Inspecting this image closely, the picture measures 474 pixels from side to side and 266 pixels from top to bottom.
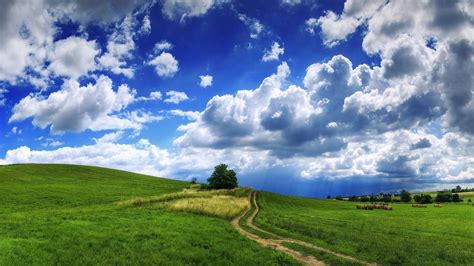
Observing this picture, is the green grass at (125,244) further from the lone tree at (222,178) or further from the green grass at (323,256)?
the lone tree at (222,178)

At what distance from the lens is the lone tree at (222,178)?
11888 cm

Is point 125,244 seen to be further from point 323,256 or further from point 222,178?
point 222,178

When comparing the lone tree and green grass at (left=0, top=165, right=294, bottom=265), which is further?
the lone tree

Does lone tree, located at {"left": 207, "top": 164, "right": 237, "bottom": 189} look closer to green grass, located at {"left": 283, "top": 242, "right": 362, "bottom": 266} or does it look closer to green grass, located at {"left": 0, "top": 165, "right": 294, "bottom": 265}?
green grass, located at {"left": 0, "top": 165, "right": 294, "bottom": 265}

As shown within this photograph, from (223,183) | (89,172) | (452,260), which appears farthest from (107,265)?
(89,172)

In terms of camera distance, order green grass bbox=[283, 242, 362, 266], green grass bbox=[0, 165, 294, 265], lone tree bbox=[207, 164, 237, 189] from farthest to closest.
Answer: lone tree bbox=[207, 164, 237, 189] < green grass bbox=[283, 242, 362, 266] < green grass bbox=[0, 165, 294, 265]

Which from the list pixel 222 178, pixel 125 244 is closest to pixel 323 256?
pixel 125 244

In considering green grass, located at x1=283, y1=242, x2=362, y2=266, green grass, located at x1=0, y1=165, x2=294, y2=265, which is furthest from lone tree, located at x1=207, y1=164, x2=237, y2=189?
green grass, located at x1=283, y1=242, x2=362, y2=266

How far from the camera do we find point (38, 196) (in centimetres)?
6500

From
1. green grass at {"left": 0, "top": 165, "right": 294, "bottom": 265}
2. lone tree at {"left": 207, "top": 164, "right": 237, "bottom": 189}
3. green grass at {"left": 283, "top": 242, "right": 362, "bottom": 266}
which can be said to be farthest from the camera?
lone tree at {"left": 207, "top": 164, "right": 237, "bottom": 189}

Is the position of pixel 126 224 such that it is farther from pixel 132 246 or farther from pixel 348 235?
pixel 348 235

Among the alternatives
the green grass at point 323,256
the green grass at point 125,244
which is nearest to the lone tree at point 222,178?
the green grass at point 125,244

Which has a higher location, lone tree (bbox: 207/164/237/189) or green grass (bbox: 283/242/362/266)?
lone tree (bbox: 207/164/237/189)

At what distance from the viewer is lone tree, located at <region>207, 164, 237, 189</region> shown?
119 metres
